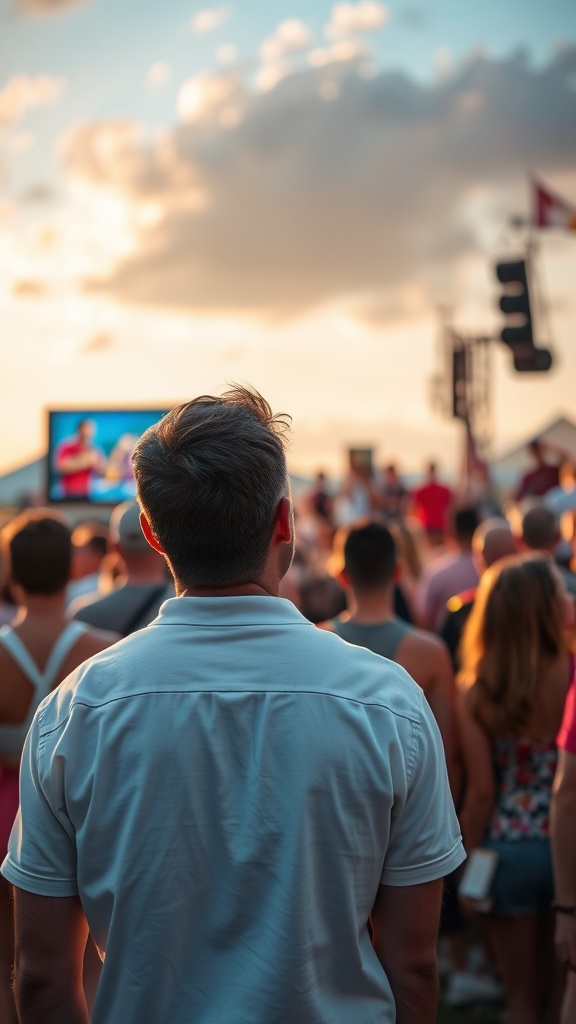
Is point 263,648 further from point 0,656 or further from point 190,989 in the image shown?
point 0,656

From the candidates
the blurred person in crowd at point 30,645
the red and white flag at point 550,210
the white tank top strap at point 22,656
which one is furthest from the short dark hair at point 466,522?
the red and white flag at point 550,210

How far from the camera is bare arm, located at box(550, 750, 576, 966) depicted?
9.95ft

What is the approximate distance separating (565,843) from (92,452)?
30.7 feet

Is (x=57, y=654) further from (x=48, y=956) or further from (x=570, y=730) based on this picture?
(x=48, y=956)

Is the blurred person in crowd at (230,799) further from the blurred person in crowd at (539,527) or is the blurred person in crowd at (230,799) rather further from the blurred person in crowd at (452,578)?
the blurred person in crowd at (452,578)

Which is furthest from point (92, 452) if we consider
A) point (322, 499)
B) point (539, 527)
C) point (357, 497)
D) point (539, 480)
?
point (539, 527)

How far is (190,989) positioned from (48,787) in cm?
38

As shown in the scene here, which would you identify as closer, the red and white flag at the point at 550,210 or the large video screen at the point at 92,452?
the large video screen at the point at 92,452

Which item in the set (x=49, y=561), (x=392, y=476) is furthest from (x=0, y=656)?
(x=392, y=476)

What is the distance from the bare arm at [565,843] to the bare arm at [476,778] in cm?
78

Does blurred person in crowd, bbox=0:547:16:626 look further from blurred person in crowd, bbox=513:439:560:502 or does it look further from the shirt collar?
blurred person in crowd, bbox=513:439:560:502

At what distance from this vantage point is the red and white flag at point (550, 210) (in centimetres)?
1225

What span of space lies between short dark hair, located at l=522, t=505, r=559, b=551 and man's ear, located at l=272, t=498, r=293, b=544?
4.12m

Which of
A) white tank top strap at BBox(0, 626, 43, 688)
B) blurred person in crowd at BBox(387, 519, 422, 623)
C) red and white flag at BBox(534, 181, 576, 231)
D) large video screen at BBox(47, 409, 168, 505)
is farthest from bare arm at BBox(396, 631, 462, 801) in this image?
red and white flag at BBox(534, 181, 576, 231)
